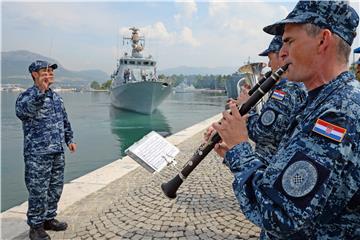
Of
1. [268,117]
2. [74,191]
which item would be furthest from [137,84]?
[268,117]

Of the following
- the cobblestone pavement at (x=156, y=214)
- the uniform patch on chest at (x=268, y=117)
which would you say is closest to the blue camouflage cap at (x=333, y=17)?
the uniform patch on chest at (x=268, y=117)

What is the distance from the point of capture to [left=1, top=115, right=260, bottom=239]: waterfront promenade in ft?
13.1

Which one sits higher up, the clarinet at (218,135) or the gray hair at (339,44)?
the gray hair at (339,44)

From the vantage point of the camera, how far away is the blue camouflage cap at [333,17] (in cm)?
135

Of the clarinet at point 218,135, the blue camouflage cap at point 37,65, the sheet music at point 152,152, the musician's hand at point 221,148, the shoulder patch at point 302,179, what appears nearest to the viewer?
the shoulder patch at point 302,179

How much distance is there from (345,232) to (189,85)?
14087 centimetres

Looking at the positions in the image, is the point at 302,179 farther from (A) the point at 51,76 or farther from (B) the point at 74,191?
(B) the point at 74,191

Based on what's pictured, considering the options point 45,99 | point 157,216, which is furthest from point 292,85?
point 45,99

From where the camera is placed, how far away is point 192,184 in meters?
6.03

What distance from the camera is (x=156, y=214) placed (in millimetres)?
4559

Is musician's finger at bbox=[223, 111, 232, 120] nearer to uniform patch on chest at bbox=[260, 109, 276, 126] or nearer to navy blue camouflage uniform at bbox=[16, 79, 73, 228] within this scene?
uniform patch on chest at bbox=[260, 109, 276, 126]

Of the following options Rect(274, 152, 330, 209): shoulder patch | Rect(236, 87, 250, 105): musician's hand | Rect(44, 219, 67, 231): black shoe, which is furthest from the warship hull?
Rect(274, 152, 330, 209): shoulder patch

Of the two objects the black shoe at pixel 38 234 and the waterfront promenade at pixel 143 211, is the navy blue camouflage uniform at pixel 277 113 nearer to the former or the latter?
the waterfront promenade at pixel 143 211

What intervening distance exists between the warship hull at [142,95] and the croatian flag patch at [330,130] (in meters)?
28.9
